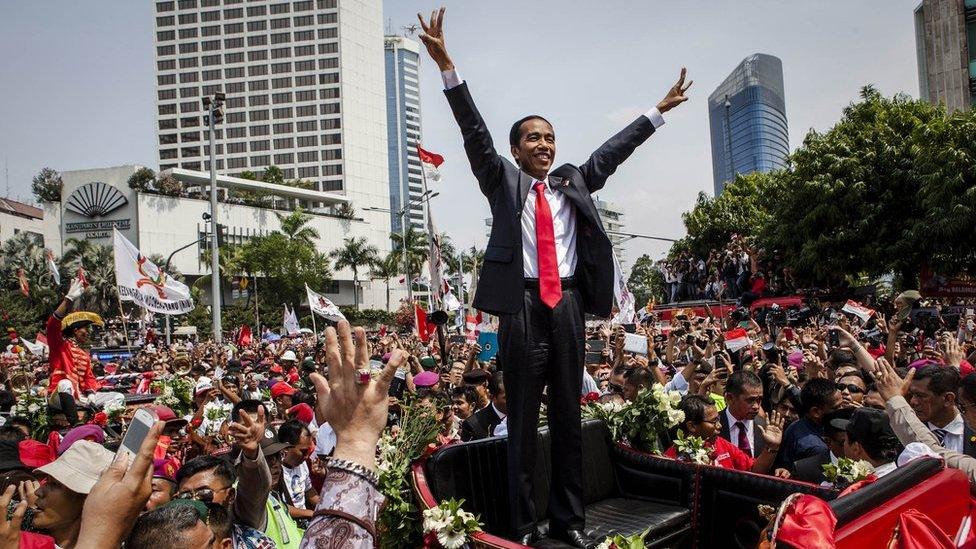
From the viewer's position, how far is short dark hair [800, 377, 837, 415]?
5.21 m

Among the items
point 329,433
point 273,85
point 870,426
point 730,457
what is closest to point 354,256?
point 273,85

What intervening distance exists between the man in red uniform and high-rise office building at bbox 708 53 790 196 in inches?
5238

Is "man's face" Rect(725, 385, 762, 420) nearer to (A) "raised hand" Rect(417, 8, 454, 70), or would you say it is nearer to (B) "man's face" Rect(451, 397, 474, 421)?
(B) "man's face" Rect(451, 397, 474, 421)

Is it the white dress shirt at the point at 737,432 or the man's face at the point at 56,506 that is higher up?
the man's face at the point at 56,506

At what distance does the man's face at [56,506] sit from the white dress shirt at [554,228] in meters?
2.14

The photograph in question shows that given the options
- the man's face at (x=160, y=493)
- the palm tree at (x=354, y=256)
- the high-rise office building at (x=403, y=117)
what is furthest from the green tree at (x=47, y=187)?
the high-rise office building at (x=403, y=117)

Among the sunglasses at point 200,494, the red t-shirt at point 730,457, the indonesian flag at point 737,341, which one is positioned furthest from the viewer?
the indonesian flag at point 737,341

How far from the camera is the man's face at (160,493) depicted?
3.92 m

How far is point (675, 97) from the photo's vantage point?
384 cm

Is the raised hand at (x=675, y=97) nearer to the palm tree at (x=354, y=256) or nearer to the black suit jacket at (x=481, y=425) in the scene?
the black suit jacket at (x=481, y=425)

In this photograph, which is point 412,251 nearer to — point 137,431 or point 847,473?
point 847,473

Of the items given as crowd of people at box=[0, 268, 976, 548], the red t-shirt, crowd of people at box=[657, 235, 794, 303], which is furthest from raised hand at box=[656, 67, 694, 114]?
crowd of people at box=[657, 235, 794, 303]

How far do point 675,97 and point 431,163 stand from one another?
10.2 meters

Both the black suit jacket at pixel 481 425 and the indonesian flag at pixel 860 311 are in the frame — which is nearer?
the black suit jacket at pixel 481 425
